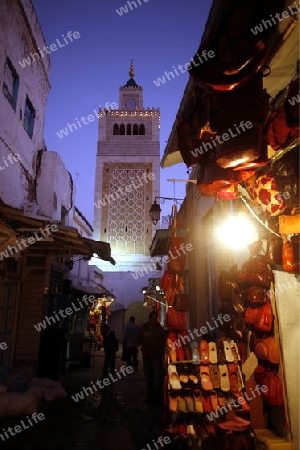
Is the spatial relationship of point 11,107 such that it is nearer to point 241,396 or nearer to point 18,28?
point 18,28

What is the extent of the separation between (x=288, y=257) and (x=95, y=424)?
475 centimetres

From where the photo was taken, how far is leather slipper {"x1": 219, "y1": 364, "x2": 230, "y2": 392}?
3750 millimetres

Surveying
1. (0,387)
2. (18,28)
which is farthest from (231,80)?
(18,28)

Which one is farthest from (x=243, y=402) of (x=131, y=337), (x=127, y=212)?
(x=127, y=212)

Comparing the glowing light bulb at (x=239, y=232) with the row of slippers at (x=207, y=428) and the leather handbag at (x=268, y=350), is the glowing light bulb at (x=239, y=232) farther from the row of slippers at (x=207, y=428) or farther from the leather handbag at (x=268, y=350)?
the row of slippers at (x=207, y=428)

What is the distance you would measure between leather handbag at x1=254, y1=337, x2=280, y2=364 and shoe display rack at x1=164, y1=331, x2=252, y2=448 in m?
0.32

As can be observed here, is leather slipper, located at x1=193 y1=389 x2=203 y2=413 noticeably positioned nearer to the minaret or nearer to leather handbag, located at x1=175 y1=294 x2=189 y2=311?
leather handbag, located at x1=175 y1=294 x2=189 y2=311

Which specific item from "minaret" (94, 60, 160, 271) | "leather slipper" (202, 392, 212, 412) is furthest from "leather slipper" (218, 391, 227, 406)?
"minaret" (94, 60, 160, 271)

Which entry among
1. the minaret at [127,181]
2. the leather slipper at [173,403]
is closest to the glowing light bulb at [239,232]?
the leather slipper at [173,403]

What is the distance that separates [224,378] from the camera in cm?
380

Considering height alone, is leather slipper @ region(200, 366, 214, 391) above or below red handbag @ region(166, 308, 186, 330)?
below

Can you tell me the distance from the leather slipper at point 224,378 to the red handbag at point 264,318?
0.63 metres

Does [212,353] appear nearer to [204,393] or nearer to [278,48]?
[204,393]

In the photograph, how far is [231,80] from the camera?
2.72 metres
